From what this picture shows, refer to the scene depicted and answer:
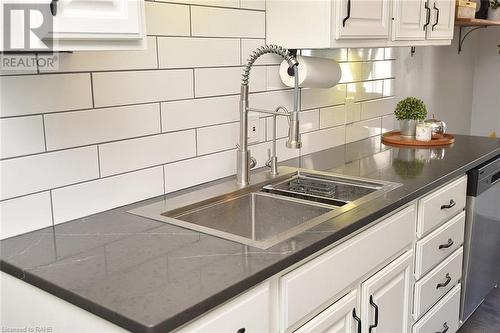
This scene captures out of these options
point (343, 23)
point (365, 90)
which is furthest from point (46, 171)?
point (365, 90)

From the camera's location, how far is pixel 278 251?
1.21 metres

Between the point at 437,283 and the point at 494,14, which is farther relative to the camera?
the point at 494,14

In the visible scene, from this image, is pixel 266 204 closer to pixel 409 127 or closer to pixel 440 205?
pixel 440 205

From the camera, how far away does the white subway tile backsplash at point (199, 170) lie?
5.68ft

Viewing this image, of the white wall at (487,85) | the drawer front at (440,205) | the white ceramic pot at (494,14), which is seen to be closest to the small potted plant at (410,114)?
the drawer front at (440,205)

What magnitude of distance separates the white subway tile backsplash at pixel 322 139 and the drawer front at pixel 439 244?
2.17 ft

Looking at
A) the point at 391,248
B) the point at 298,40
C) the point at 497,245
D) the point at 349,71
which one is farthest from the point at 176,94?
the point at 497,245

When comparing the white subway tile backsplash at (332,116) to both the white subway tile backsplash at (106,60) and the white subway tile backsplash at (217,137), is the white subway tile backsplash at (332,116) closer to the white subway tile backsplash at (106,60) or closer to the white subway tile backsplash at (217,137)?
the white subway tile backsplash at (217,137)

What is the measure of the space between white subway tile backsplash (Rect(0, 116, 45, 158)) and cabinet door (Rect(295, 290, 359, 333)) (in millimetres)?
813

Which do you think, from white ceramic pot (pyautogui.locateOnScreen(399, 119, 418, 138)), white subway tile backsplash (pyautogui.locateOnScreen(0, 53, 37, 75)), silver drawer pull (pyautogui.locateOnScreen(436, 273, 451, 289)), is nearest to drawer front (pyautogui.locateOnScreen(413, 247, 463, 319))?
silver drawer pull (pyautogui.locateOnScreen(436, 273, 451, 289))

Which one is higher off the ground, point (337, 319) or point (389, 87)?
point (389, 87)

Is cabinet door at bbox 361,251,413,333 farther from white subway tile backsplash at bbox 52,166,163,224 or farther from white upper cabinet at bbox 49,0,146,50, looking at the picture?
white upper cabinet at bbox 49,0,146,50

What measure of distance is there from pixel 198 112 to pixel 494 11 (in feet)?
8.41

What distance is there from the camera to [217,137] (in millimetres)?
1888
